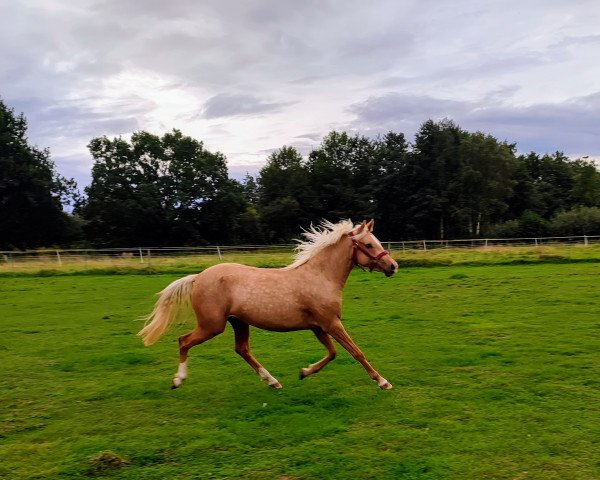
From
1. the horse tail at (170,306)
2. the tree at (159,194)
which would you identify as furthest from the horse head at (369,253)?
the tree at (159,194)

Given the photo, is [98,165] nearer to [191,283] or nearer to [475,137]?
[475,137]

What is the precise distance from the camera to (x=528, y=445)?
4.77m

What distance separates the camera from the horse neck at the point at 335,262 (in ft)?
22.7

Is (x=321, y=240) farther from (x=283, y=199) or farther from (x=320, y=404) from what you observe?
(x=283, y=199)

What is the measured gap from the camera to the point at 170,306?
714cm

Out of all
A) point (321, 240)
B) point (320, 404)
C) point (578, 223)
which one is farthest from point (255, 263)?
point (578, 223)

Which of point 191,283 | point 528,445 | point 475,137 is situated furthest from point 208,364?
point 475,137

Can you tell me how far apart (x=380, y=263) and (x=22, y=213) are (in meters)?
48.4

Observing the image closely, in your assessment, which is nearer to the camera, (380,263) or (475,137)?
(380,263)

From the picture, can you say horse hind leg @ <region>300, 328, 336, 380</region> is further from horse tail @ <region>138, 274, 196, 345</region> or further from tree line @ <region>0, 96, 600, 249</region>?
tree line @ <region>0, 96, 600, 249</region>

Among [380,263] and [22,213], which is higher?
[22,213]

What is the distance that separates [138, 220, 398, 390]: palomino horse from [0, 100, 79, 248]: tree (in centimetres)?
4585

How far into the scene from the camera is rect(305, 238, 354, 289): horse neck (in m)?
6.92

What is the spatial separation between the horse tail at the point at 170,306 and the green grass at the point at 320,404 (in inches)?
28.8
